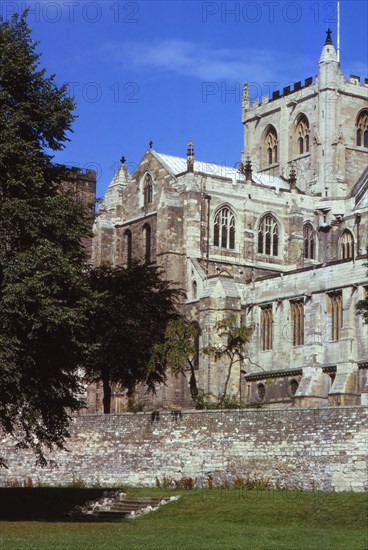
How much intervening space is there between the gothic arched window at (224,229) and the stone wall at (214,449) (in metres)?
35.3

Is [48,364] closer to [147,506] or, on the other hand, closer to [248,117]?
[147,506]

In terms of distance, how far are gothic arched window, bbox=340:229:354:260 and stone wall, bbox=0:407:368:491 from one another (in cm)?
4068

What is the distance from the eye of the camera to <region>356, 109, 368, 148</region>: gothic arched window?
97438mm

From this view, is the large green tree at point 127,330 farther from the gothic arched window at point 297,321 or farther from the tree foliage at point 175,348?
the gothic arched window at point 297,321

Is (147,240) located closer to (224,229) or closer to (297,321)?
(224,229)

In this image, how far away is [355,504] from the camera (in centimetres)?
3847

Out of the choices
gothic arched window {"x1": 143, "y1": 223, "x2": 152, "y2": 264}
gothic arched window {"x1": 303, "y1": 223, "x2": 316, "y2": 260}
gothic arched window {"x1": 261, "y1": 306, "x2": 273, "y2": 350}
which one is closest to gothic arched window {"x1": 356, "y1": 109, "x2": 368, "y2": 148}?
gothic arched window {"x1": 303, "y1": 223, "x2": 316, "y2": 260}

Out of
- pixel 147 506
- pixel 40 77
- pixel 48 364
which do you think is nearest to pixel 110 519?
pixel 147 506

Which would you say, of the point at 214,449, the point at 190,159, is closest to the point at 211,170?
the point at 190,159

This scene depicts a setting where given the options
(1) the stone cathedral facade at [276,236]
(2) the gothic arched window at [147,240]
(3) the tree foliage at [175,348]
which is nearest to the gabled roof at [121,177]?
(1) the stone cathedral facade at [276,236]

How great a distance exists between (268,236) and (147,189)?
30.1 feet

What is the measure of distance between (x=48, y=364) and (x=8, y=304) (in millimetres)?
3940

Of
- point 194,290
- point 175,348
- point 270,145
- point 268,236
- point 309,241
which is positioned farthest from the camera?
point 270,145

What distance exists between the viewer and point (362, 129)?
97875 millimetres
